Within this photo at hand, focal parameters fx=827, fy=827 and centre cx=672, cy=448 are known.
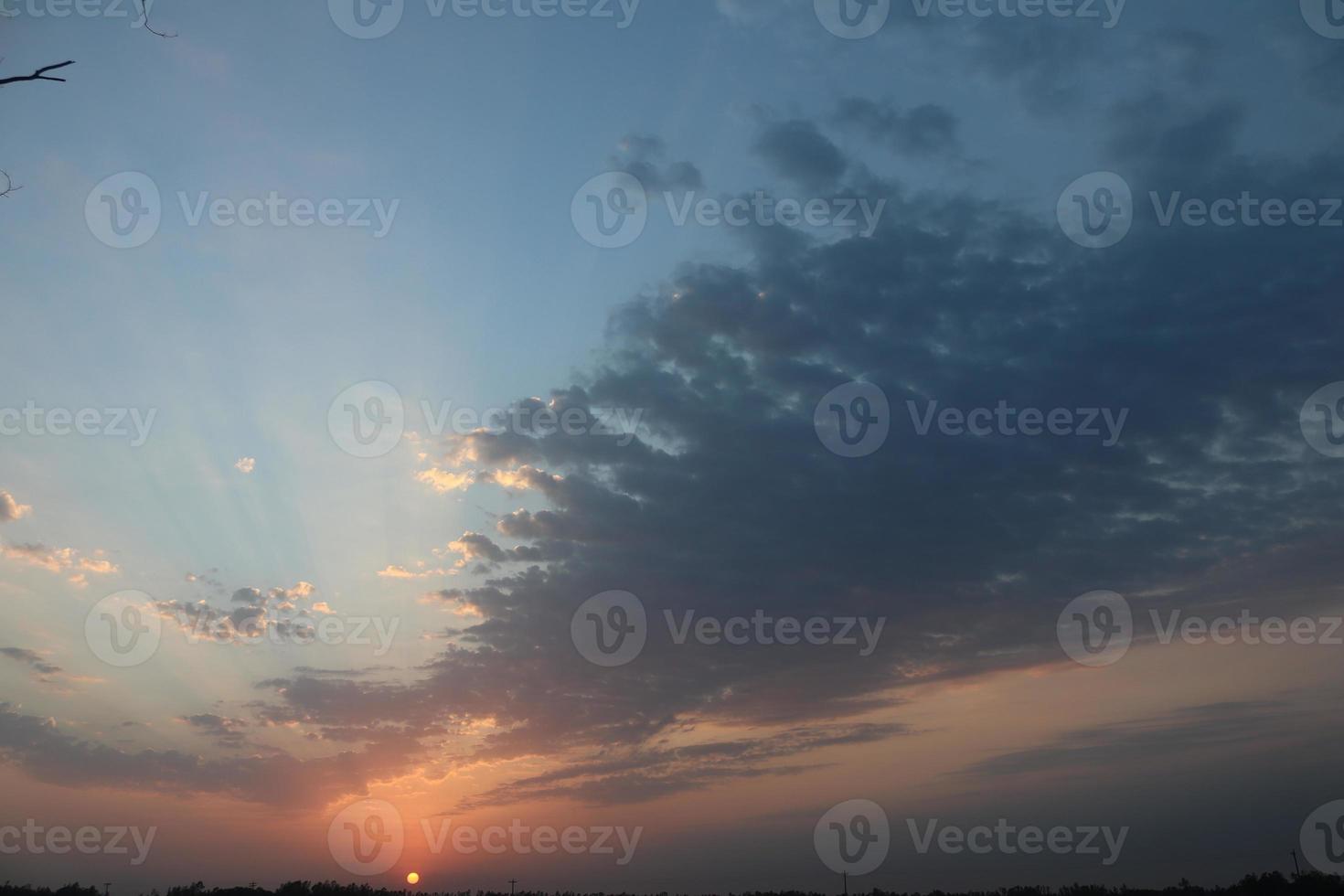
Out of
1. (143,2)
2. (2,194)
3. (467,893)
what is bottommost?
(467,893)

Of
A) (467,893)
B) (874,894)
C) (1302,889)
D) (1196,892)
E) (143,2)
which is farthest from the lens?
(467,893)

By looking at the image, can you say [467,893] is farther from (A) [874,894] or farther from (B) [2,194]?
(B) [2,194]

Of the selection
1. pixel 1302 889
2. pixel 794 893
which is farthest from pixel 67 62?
pixel 794 893

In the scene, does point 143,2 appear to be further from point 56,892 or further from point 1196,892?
point 56,892

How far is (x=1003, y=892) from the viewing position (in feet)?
164

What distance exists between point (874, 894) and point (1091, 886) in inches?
518

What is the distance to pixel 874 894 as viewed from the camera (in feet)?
177

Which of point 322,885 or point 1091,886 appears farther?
point 322,885

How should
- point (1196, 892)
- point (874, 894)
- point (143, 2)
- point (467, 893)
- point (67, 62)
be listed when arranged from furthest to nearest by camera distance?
point (467, 893)
point (874, 894)
point (1196, 892)
point (143, 2)
point (67, 62)

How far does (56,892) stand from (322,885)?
17.3 metres

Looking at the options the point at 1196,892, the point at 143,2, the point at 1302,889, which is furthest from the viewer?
the point at 1196,892

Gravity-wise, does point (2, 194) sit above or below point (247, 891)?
above

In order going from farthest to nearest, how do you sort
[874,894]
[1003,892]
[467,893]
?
[467,893], [874,894], [1003,892]

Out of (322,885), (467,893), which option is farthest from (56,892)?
(467,893)
